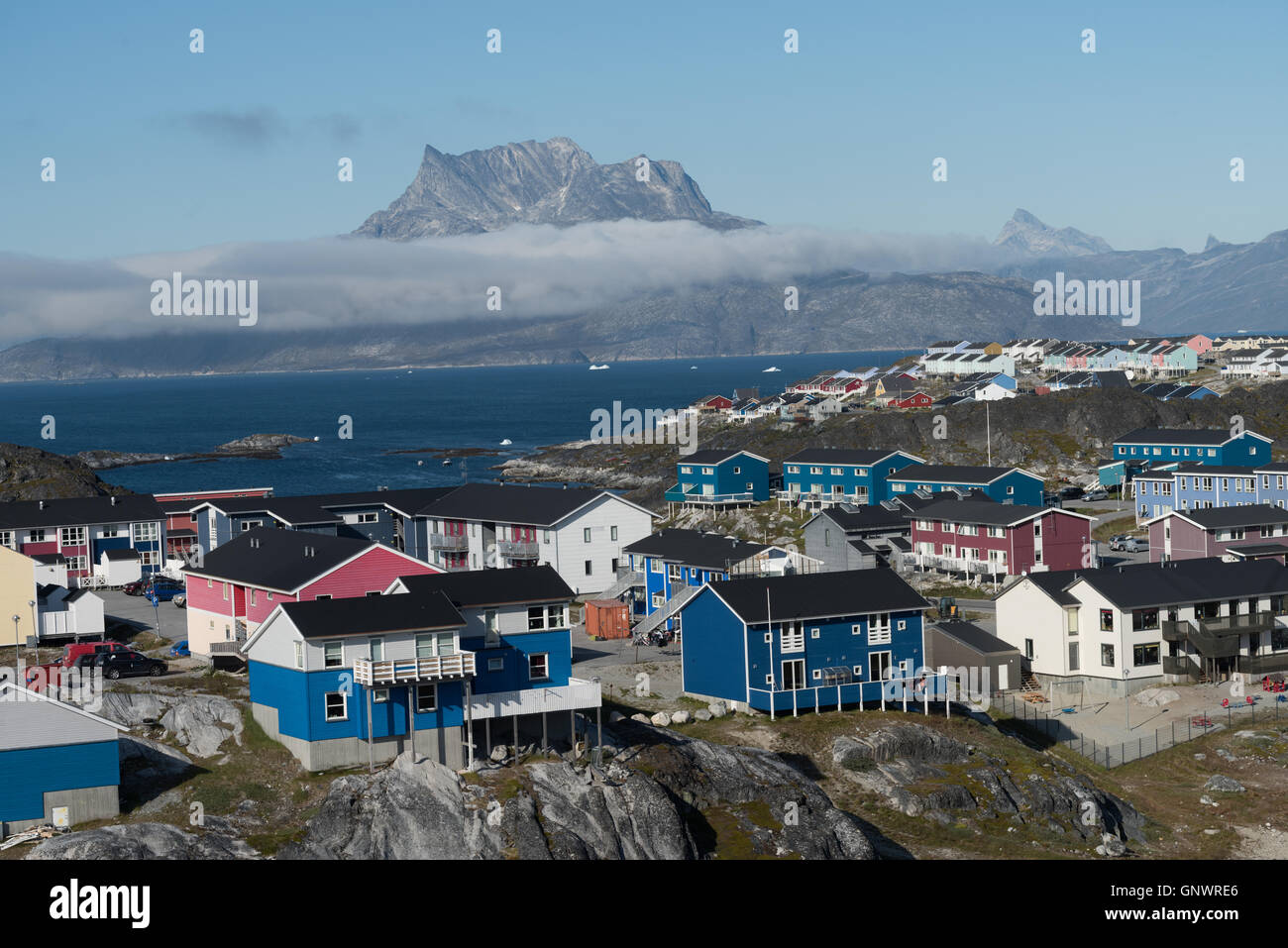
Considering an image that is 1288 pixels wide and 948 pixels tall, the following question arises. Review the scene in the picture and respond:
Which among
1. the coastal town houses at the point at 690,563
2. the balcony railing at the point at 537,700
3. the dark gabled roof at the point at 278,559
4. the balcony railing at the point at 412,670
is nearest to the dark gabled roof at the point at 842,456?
the coastal town houses at the point at 690,563

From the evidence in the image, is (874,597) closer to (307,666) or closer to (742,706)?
(742,706)

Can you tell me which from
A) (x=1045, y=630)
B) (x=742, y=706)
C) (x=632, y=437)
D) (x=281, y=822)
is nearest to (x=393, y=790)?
(x=281, y=822)

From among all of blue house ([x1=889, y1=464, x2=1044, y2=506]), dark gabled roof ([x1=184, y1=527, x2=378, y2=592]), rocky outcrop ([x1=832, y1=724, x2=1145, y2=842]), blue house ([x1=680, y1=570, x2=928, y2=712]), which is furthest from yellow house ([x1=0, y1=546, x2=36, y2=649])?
blue house ([x1=889, y1=464, x2=1044, y2=506])

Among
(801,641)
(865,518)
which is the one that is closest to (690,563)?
(865,518)

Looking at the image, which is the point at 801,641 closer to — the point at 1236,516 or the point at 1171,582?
the point at 1171,582

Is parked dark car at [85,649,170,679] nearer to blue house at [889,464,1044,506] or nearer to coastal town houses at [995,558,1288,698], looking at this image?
coastal town houses at [995,558,1288,698]

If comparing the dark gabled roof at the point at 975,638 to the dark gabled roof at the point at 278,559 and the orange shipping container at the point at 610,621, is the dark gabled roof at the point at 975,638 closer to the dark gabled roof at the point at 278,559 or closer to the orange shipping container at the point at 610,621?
the orange shipping container at the point at 610,621

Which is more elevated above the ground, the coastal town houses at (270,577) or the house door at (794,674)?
the coastal town houses at (270,577)
